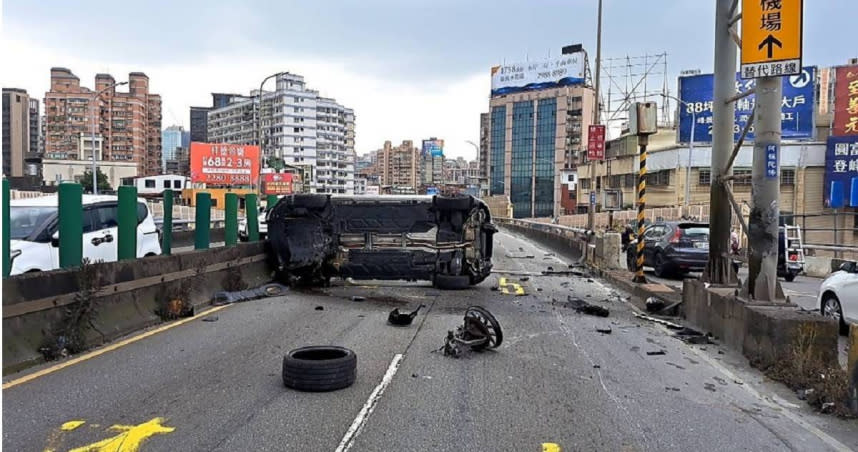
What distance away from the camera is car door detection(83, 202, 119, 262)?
1126cm

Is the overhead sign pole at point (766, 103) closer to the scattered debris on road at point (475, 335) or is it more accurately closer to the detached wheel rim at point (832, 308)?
the detached wheel rim at point (832, 308)

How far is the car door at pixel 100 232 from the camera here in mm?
11258

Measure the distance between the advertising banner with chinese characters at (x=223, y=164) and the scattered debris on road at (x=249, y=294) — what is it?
47656 mm

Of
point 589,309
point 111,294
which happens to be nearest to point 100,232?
point 111,294

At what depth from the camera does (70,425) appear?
5.02m

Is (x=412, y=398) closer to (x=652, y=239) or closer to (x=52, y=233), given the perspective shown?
(x=52, y=233)

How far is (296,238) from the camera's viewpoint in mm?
13477

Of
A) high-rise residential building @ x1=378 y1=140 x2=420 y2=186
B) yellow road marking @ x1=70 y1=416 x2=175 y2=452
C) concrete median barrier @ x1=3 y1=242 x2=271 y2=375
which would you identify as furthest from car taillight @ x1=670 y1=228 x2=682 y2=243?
high-rise residential building @ x1=378 y1=140 x2=420 y2=186

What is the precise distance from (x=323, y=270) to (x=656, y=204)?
51.9 metres

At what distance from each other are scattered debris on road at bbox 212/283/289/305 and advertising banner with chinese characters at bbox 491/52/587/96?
349 ft

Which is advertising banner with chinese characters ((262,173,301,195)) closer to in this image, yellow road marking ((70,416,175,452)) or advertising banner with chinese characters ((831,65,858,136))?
advertising banner with chinese characters ((831,65,858,136))

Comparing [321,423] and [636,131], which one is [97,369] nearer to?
[321,423]

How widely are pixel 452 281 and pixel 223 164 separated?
48.9 m

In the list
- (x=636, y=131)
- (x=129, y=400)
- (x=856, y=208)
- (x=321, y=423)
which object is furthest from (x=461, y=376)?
(x=856, y=208)
